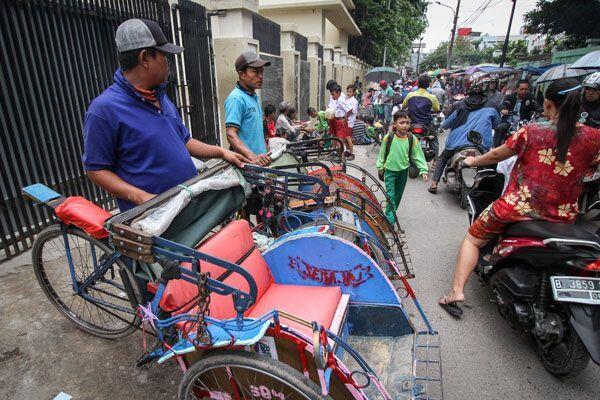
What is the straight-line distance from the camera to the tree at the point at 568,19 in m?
18.3

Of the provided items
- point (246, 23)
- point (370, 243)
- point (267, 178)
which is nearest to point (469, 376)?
point (370, 243)

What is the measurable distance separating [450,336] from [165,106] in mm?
2683

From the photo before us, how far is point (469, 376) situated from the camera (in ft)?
7.83

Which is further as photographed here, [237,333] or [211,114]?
[211,114]

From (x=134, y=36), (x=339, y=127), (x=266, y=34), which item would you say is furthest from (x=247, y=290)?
(x=266, y=34)

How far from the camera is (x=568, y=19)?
1928 centimetres

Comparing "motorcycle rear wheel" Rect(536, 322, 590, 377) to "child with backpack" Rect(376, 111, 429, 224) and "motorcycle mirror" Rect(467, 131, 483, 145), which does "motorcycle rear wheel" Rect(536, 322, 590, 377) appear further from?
"motorcycle mirror" Rect(467, 131, 483, 145)

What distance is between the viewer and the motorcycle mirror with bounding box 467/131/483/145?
17.7ft

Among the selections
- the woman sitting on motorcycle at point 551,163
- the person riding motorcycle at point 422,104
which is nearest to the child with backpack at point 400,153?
the woman sitting on motorcycle at point 551,163

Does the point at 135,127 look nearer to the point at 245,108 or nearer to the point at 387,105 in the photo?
the point at 245,108

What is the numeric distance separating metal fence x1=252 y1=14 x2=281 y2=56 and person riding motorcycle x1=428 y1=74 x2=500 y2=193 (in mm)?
4191

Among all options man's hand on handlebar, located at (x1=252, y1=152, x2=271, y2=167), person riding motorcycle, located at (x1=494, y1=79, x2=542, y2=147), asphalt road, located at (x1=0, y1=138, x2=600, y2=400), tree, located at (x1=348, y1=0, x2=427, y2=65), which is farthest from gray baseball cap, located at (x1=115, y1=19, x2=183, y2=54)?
tree, located at (x1=348, y1=0, x2=427, y2=65)

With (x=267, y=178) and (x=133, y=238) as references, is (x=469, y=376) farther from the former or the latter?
(x=133, y=238)

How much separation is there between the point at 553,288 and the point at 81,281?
10.4 ft
